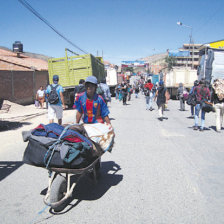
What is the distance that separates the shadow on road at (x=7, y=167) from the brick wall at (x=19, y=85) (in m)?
13.2

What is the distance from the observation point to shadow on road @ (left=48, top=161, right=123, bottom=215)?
3.67m

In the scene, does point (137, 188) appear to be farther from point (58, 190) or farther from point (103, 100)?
point (103, 100)

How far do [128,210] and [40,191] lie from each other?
1482mm

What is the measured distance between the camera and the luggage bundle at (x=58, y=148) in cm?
306

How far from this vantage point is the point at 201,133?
8.29m

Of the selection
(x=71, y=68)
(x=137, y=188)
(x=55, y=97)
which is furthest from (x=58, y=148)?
(x=71, y=68)

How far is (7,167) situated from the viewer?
5.11 metres

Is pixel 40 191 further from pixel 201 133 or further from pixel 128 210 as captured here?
pixel 201 133

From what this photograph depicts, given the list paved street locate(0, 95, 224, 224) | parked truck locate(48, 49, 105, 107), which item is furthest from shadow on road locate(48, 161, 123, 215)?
parked truck locate(48, 49, 105, 107)

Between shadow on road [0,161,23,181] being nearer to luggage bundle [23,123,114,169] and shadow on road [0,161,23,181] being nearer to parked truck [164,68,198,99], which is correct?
luggage bundle [23,123,114,169]

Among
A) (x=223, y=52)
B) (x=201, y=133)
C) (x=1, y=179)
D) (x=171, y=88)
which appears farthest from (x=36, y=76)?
(x=1, y=179)

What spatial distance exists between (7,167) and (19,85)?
50.9ft

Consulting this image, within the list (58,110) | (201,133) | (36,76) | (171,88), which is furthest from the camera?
(171,88)

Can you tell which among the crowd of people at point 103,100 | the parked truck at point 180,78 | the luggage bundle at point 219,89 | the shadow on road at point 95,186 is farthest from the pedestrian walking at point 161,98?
the parked truck at point 180,78
